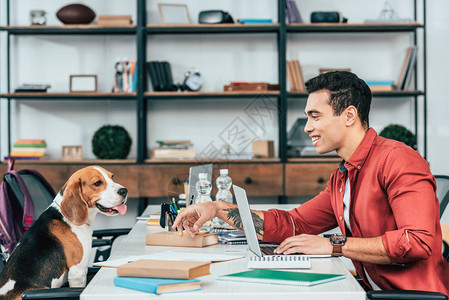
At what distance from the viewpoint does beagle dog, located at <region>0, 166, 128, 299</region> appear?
156cm

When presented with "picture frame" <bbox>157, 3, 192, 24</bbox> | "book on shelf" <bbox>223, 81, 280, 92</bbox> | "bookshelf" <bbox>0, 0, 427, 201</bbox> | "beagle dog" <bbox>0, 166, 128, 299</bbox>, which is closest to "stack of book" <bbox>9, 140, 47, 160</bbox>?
"bookshelf" <bbox>0, 0, 427, 201</bbox>

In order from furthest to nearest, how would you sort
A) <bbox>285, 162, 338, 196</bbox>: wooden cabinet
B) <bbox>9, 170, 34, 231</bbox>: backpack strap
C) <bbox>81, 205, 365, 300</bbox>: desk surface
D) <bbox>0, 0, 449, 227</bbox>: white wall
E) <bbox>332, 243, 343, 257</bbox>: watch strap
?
<bbox>0, 0, 449, 227</bbox>: white wall, <bbox>285, 162, 338, 196</bbox>: wooden cabinet, <bbox>9, 170, 34, 231</bbox>: backpack strap, <bbox>332, 243, 343, 257</bbox>: watch strap, <bbox>81, 205, 365, 300</bbox>: desk surface

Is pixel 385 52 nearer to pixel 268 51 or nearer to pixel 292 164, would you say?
pixel 268 51

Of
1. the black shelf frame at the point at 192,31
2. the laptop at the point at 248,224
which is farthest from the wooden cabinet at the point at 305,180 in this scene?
the laptop at the point at 248,224

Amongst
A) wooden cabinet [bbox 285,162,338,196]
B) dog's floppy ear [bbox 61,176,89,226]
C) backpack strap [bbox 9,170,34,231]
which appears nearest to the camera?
dog's floppy ear [bbox 61,176,89,226]

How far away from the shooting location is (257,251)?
1518 millimetres

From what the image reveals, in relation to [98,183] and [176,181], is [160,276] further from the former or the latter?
[176,181]

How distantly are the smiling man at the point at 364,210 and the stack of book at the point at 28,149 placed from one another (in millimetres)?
2530

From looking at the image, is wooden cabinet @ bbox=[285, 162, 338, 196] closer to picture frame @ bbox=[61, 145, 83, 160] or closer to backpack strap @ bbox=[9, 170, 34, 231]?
picture frame @ bbox=[61, 145, 83, 160]

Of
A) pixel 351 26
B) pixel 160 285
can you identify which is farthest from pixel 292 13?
pixel 160 285

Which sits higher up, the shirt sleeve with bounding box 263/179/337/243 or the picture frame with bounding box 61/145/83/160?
the picture frame with bounding box 61/145/83/160

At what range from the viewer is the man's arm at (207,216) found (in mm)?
1648

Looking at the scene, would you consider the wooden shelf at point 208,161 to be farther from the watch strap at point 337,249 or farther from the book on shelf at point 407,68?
the watch strap at point 337,249

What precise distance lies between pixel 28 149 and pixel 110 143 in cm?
62
